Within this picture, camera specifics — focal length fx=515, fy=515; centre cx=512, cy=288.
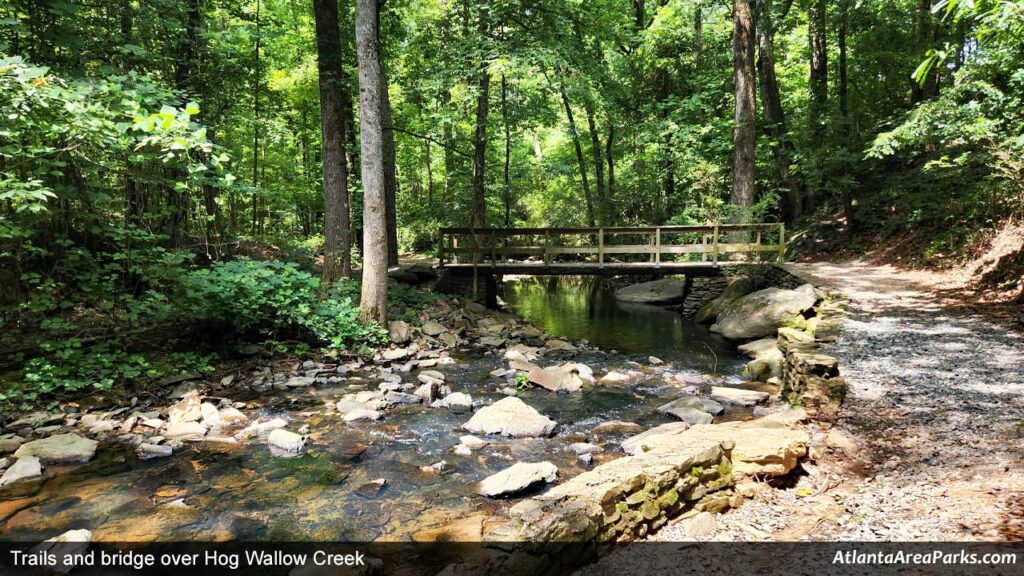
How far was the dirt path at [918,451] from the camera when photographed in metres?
2.91

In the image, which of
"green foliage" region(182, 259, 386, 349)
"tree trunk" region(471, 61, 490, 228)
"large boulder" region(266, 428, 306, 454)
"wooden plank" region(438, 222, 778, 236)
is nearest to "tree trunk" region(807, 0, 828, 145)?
"wooden plank" region(438, 222, 778, 236)

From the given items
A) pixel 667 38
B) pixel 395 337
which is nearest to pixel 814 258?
pixel 667 38

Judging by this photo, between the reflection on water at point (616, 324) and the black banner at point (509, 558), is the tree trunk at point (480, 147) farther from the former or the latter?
the black banner at point (509, 558)

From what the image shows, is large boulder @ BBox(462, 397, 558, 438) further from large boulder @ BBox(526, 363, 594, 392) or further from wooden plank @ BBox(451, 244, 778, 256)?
wooden plank @ BBox(451, 244, 778, 256)

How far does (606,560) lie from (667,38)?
1722cm

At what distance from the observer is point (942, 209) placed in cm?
1198

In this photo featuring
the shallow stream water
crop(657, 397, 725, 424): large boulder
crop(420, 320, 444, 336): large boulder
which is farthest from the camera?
crop(420, 320, 444, 336): large boulder

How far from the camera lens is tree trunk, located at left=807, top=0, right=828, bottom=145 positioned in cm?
1436

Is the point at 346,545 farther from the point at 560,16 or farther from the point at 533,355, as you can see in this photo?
the point at 560,16

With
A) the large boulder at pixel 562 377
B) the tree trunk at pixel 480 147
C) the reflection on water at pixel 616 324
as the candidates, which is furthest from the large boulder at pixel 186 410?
the tree trunk at pixel 480 147

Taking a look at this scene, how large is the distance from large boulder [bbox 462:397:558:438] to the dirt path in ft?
7.82

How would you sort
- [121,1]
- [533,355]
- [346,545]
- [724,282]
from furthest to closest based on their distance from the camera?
[724,282]
[533,355]
[121,1]
[346,545]

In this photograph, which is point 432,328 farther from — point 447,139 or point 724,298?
point 447,139

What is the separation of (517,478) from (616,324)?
915 cm
